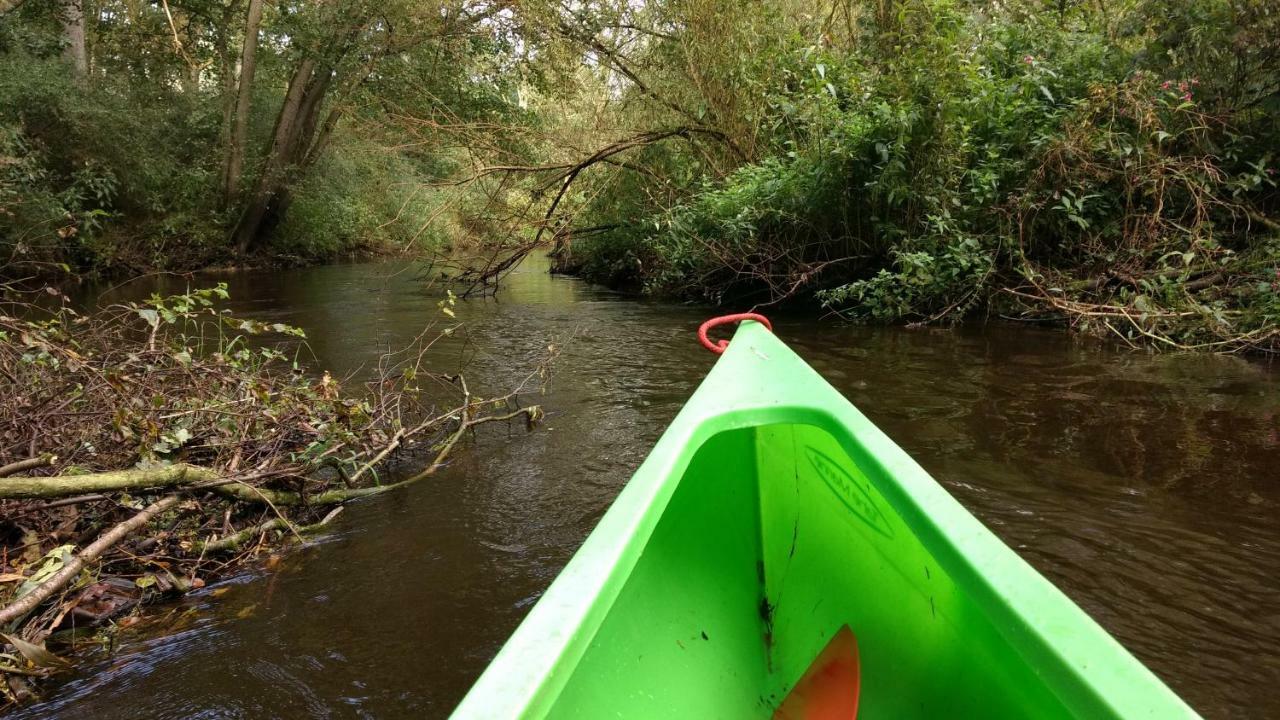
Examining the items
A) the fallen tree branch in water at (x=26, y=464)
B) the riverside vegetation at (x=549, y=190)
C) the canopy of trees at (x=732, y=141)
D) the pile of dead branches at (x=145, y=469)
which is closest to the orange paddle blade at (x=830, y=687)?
the pile of dead branches at (x=145, y=469)

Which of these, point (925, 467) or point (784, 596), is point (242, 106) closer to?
point (925, 467)

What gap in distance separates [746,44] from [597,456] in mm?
6827

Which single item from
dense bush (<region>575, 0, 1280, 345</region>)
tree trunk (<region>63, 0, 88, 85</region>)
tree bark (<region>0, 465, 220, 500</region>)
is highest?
tree trunk (<region>63, 0, 88, 85</region>)

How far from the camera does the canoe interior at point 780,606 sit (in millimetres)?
1366

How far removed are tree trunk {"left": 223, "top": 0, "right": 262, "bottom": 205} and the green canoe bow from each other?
1431 centimetres

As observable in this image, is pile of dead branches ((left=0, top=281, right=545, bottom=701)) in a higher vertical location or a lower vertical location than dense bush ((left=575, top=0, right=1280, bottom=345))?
lower

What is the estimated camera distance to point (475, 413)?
4.34 metres

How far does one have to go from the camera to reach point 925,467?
3479mm

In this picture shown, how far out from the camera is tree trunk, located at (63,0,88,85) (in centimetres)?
1206

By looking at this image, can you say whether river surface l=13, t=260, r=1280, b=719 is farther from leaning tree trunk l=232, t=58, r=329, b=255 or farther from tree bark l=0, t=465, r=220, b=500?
leaning tree trunk l=232, t=58, r=329, b=255

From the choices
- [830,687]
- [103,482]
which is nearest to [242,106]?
[103,482]

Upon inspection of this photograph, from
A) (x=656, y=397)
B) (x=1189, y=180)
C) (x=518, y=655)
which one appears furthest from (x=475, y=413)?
(x=1189, y=180)

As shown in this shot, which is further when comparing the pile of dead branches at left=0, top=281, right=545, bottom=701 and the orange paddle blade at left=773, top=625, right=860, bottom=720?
the pile of dead branches at left=0, top=281, right=545, bottom=701

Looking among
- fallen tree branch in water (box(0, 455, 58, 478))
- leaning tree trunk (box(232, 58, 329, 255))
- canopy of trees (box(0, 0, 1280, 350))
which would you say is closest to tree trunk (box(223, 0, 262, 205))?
canopy of trees (box(0, 0, 1280, 350))
